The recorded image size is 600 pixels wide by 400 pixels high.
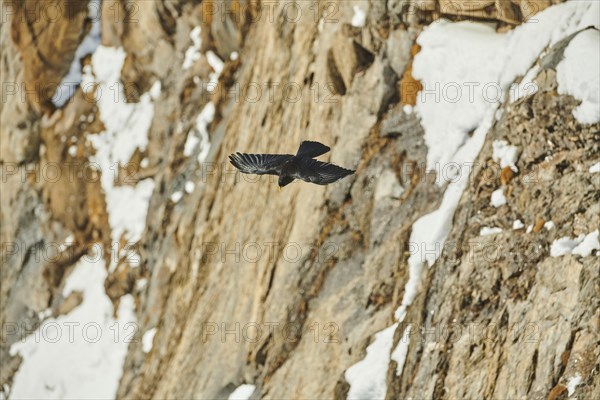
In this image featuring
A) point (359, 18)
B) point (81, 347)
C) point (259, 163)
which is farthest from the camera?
point (81, 347)

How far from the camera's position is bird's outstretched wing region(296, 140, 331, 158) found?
1085 cm

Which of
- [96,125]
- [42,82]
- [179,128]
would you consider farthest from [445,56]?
[42,82]

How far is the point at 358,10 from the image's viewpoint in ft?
50.8

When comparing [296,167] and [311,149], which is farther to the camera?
[311,149]

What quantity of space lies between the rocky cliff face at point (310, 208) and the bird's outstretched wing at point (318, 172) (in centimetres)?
204

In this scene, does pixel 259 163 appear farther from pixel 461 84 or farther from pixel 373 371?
pixel 461 84

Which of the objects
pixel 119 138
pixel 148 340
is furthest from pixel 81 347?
pixel 119 138

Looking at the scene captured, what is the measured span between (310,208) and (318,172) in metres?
3.96

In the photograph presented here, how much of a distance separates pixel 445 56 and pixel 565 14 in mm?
1824

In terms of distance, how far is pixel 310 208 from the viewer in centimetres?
1466

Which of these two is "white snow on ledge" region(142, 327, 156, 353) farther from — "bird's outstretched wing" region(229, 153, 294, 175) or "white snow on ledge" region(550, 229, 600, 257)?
"white snow on ledge" region(550, 229, 600, 257)

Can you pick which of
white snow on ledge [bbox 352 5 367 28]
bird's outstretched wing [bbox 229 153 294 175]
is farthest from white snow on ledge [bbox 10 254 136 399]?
bird's outstretched wing [bbox 229 153 294 175]

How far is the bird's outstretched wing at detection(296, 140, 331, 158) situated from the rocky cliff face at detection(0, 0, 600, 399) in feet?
7.08

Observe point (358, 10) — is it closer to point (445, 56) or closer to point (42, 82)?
point (445, 56)
